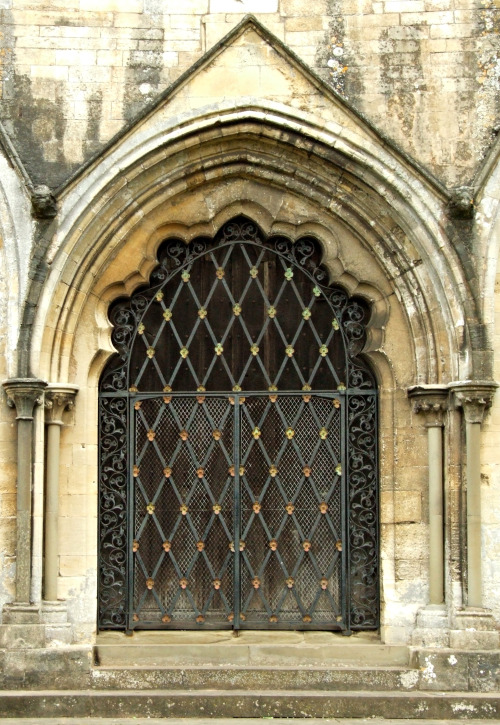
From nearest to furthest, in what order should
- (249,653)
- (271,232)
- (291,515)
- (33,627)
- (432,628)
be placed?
(33,627)
(432,628)
(249,653)
(291,515)
(271,232)

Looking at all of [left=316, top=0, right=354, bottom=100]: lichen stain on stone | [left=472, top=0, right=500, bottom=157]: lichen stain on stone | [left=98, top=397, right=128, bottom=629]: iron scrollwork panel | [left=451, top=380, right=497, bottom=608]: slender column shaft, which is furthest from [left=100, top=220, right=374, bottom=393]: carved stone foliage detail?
[left=472, top=0, right=500, bottom=157]: lichen stain on stone

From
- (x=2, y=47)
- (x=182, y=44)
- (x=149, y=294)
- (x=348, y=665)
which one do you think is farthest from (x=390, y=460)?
(x=2, y=47)

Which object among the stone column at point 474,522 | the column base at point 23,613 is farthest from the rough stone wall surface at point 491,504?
the column base at point 23,613

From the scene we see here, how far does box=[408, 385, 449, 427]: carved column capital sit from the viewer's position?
10500 millimetres

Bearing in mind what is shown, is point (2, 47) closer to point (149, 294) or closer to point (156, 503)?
point (149, 294)

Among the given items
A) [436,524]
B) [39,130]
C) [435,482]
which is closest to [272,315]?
[435,482]

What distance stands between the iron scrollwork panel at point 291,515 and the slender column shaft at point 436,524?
83cm

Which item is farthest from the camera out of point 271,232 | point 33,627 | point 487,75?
point 271,232

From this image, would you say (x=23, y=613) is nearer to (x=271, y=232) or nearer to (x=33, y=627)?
(x=33, y=627)

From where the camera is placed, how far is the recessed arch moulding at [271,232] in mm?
10492

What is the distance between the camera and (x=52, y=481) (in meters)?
10.4

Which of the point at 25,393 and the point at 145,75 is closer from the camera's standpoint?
the point at 25,393

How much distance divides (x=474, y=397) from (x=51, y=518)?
3.75 m

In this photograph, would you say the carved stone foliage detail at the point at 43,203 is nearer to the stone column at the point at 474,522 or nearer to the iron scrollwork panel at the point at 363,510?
the iron scrollwork panel at the point at 363,510
